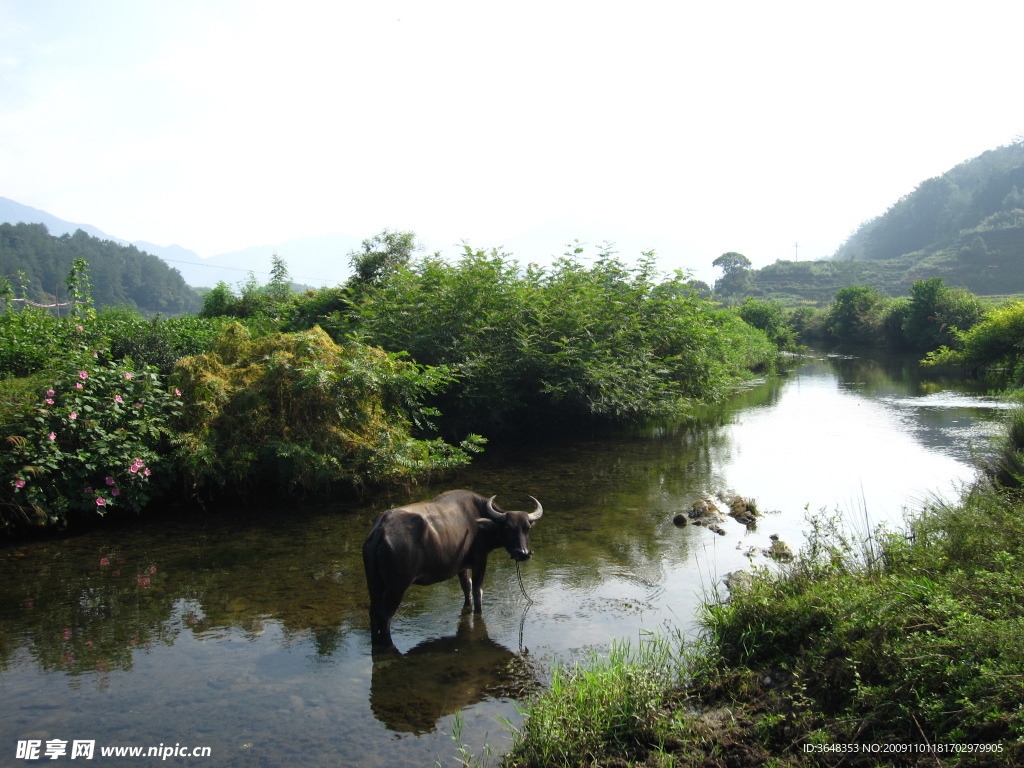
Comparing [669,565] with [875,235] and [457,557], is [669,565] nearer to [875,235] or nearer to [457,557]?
[457,557]

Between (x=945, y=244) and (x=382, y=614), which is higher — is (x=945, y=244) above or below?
above

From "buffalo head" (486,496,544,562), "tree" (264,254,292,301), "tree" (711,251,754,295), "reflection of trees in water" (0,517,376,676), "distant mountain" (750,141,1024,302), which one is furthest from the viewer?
"tree" (711,251,754,295)

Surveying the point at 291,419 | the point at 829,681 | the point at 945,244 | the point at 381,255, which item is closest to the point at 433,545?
the point at 829,681

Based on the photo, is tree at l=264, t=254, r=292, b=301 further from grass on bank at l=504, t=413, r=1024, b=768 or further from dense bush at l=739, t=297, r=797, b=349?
dense bush at l=739, t=297, r=797, b=349

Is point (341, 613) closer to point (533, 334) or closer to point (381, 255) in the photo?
point (533, 334)

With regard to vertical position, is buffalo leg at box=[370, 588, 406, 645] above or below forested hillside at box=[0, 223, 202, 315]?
below

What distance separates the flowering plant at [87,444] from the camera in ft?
26.9

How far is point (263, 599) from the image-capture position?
6.91m

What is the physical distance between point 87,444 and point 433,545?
18.4ft

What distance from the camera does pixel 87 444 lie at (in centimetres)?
877

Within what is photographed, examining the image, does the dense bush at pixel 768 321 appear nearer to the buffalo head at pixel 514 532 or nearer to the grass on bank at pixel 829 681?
the buffalo head at pixel 514 532

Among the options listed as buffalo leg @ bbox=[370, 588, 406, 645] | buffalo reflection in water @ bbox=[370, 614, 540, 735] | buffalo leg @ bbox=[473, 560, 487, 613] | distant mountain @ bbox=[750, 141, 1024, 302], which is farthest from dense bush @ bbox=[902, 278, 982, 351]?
distant mountain @ bbox=[750, 141, 1024, 302]

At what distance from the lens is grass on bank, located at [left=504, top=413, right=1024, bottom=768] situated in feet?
11.7

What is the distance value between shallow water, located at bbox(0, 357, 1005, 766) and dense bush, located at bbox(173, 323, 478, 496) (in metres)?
0.62
